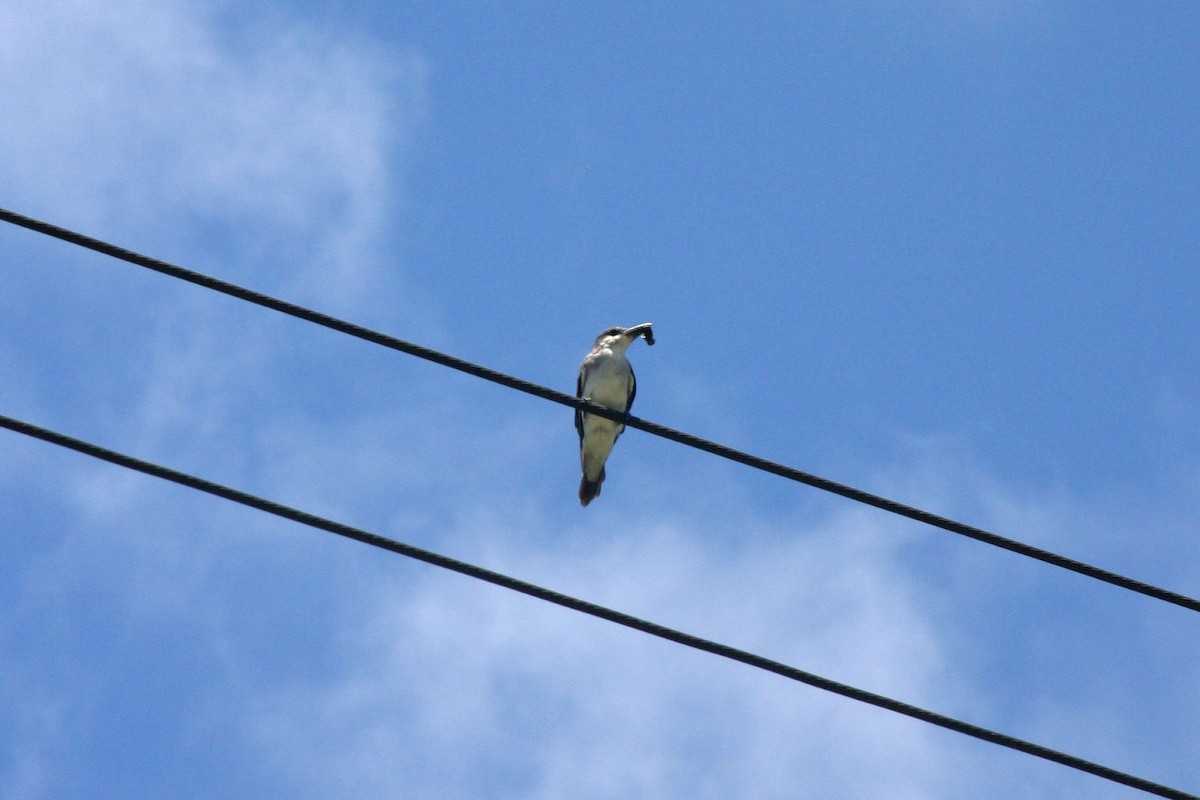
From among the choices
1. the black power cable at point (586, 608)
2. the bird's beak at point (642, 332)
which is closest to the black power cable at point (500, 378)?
the black power cable at point (586, 608)

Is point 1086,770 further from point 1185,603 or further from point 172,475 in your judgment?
point 172,475

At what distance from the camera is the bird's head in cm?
1520

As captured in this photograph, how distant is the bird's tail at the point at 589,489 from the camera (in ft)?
51.5

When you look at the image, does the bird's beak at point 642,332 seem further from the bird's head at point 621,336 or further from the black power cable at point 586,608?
the black power cable at point 586,608

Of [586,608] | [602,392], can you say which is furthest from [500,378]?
[602,392]

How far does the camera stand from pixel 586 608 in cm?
713

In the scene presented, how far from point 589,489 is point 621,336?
5.35ft

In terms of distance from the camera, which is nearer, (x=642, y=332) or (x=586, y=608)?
(x=586, y=608)

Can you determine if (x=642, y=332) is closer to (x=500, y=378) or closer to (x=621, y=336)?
(x=621, y=336)

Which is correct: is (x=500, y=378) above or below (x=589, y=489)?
below

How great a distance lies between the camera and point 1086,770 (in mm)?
6949

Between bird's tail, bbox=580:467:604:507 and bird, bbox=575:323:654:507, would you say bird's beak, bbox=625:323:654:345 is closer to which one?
bird, bbox=575:323:654:507

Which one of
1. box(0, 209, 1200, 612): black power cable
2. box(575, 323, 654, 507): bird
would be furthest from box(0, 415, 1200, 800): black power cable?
box(575, 323, 654, 507): bird

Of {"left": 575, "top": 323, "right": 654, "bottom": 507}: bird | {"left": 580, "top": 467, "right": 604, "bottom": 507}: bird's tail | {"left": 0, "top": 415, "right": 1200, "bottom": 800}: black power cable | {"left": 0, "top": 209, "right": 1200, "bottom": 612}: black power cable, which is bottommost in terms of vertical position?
{"left": 0, "top": 415, "right": 1200, "bottom": 800}: black power cable
